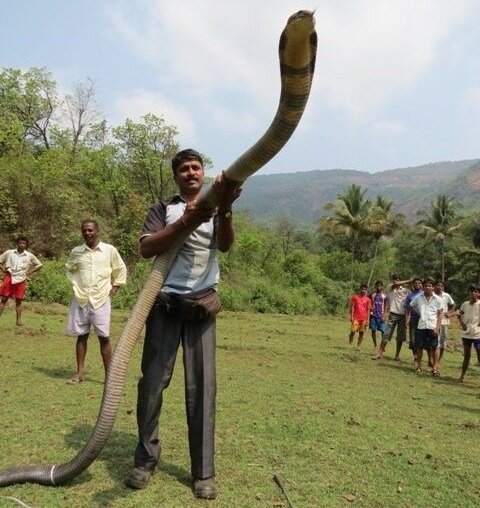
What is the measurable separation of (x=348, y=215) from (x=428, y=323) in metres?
41.0

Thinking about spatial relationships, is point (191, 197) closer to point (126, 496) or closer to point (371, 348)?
point (126, 496)

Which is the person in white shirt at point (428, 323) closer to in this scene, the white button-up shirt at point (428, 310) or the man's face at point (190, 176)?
the white button-up shirt at point (428, 310)

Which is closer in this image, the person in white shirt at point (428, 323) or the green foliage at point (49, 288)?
the person in white shirt at point (428, 323)

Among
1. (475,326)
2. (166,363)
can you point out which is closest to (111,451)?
(166,363)

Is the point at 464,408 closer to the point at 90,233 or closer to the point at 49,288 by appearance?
the point at 90,233

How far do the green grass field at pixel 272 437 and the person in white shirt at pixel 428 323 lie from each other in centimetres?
119

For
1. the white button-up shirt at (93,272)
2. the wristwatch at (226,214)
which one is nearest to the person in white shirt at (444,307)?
the white button-up shirt at (93,272)

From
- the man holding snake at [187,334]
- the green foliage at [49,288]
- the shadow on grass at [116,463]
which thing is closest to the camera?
the shadow on grass at [116,463]

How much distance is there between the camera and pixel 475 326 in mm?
10359

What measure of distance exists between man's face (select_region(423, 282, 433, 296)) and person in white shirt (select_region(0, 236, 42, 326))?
8069 mm

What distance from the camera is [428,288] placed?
11.3 meters

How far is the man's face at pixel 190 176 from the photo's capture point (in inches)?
154

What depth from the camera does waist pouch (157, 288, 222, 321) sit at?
384 cm

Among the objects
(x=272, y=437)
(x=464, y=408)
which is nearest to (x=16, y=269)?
(x=272, y=437)
